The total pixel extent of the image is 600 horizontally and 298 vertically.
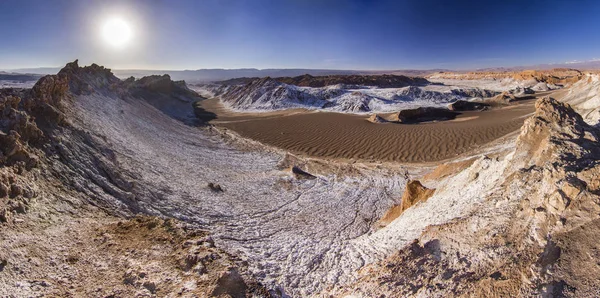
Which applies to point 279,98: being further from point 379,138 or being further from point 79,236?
point 79,236

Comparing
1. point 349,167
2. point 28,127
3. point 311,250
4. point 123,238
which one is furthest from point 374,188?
point 28,127

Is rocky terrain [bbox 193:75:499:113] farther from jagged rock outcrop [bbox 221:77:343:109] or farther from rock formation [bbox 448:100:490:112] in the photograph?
rock formation [bbox 448:100:490:112]

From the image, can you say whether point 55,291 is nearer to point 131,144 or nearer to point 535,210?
point 535,210

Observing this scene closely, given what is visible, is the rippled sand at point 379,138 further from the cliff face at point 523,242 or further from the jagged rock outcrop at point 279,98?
the jagged rock outcrop at point 279,98

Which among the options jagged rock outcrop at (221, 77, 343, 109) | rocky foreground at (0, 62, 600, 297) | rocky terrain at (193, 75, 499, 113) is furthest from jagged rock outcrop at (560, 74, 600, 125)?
jagged rock outcrop at (221, 77, 343, 109)

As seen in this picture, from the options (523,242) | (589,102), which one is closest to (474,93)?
(589,102)
